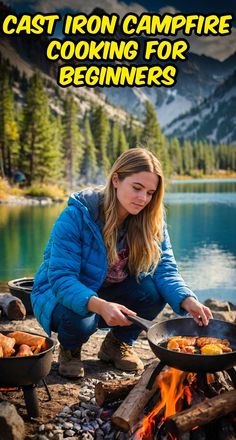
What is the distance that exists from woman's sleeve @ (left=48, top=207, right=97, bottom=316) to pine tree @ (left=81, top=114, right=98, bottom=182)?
57342 millimetres

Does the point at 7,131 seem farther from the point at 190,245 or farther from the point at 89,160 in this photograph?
the point at 190,245

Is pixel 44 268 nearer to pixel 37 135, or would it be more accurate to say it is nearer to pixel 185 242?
pixel 185 242

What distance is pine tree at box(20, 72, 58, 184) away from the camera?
43.5 m

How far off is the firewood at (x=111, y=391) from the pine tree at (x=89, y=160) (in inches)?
2280

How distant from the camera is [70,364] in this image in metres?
4.26

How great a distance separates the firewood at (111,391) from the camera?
345 centimetres

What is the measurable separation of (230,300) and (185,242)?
824 centimetres

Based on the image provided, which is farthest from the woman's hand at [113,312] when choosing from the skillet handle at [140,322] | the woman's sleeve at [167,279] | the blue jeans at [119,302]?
the woman's sleeve at [167,279]

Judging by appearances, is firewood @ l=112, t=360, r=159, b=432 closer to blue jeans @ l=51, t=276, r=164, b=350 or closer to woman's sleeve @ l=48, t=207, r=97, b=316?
woman's sleeve @ l=48, t=207, r=97, b=316

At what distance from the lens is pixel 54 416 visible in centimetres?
353

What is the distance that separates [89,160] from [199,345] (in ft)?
192

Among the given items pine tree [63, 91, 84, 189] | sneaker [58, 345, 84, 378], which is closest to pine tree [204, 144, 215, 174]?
pine tree [63, 91, 84, 189]

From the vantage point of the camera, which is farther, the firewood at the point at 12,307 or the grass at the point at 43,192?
the grass at the point at 43,192

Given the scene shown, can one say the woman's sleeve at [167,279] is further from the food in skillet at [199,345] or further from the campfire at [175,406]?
the campfire at [175,406]
